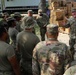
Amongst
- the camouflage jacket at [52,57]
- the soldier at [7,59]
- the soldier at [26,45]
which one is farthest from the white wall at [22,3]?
the camouflage jacket at [52,57]

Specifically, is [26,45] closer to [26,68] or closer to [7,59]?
[26,68]

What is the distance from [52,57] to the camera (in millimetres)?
4891

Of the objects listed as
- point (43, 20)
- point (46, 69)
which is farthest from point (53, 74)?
point (43, 20)

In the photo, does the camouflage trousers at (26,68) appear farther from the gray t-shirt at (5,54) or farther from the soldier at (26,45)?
the gray t-shirt at (5,54)

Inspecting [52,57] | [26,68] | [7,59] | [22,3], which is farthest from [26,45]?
[22,3]

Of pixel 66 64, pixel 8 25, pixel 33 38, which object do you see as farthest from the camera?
pixel 8 25

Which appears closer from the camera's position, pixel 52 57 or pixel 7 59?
pixel 52 57

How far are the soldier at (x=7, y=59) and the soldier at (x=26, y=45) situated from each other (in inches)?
37.2

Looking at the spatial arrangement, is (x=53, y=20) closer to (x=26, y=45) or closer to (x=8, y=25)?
(x=8, y=25)

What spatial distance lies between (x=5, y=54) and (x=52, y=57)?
0.79 metres

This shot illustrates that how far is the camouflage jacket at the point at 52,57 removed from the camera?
4.88m

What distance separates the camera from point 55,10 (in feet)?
62.5

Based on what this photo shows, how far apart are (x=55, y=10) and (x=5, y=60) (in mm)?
14174

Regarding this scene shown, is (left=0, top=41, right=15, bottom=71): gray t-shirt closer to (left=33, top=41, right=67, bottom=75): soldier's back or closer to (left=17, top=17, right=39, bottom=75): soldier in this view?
(left=33, top=41, right=67, bottom=75): soldier's back
